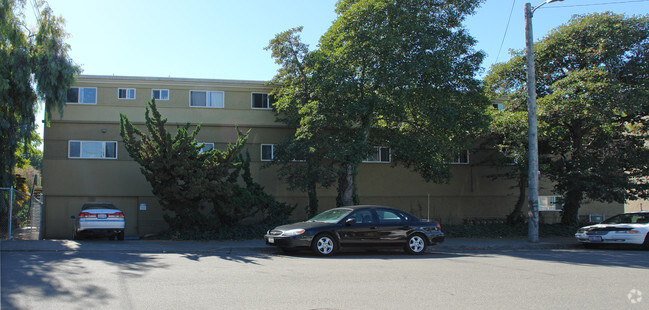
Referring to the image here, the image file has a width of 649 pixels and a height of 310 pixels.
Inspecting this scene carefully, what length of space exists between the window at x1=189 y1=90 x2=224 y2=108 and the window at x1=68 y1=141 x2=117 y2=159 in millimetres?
3785

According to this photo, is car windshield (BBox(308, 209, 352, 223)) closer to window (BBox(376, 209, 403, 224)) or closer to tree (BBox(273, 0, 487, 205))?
window (BBox(376, 209, 403, 224))

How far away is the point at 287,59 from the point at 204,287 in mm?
12881

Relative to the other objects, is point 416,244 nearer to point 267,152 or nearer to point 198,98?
point 267,152

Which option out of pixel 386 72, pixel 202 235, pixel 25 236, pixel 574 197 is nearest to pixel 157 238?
pixel 202 235

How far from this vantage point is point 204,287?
7617mm

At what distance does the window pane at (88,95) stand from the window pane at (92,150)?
70.3 inches

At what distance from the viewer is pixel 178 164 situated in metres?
15.5

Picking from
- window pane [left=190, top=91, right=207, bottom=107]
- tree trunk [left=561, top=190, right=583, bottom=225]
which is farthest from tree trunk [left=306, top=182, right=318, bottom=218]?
tree trunk [left=561, top=190, right=583, bottom=225]

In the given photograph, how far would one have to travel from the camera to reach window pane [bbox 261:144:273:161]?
70.6 ft

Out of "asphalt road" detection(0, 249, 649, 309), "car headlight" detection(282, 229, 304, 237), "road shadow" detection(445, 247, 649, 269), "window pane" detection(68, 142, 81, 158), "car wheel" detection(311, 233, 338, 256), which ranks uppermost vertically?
"window pane" detection(68, 142, 81, 158)

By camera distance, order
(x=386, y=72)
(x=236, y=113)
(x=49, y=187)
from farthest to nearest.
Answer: (x=236, y=113)
(x=49, y=187)
(x=386, y=72)

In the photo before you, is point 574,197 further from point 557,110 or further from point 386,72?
point 386,72

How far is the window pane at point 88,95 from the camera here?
2044 cm

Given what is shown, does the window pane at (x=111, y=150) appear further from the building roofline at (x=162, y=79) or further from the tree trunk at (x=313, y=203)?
the tree trunk at (x=313, y=203)
